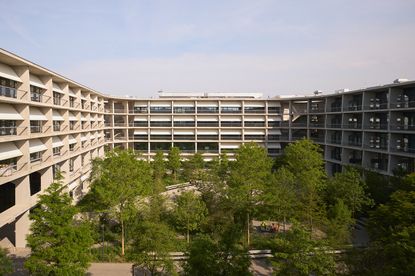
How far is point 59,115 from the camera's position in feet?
107

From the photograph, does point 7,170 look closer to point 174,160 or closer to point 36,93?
point 36,93

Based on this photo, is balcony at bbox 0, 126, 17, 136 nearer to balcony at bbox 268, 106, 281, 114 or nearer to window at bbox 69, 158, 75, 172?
window at bbox 69, 158, 75, 172

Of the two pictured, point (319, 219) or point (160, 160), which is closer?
point (319, 219)

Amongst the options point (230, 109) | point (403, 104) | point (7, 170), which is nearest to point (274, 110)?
point (230, 109)

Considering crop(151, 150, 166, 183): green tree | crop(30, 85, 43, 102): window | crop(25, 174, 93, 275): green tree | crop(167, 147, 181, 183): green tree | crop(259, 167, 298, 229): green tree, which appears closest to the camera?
crop(25, 174, 93, 275): green tree

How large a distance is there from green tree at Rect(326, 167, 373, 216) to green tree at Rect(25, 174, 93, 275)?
1987cm

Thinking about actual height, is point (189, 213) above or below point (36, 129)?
below

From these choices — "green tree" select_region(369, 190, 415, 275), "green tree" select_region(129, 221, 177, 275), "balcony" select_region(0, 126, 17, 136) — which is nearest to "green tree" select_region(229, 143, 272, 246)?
"green tree" select_region(129, 221, 177, 275)

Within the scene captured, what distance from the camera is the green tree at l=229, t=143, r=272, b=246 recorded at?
83.1ft

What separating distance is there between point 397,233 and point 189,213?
46.4 ft

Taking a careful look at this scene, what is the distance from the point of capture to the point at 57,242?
15617 mm

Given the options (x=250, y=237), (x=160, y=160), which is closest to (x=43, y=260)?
(x=250, y=237)

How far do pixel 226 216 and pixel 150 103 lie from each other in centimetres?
3535

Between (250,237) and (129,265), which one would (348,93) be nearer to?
(250,237)
